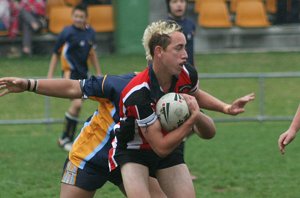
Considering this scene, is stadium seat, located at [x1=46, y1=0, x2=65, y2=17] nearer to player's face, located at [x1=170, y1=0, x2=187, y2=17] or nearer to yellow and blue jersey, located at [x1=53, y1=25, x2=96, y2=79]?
yellow and blue jersey, located at [x1=53, y1=25, x2=96, y2=79]

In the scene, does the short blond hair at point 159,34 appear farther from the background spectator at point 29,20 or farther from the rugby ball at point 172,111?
the background spectator at point 29,20

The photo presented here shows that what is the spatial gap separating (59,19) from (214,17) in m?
3.74

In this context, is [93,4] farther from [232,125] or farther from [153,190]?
[153,190]

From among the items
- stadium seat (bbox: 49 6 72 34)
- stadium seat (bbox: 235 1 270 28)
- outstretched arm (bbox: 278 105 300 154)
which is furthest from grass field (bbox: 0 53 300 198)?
outstretched arm (bbox: 278 105 300 154)

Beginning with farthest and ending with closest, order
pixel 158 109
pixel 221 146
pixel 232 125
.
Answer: pixel 232 125
pixel 221 146
pixel 158 109

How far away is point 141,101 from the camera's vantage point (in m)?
5.45

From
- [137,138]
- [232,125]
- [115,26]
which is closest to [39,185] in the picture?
[137,138]

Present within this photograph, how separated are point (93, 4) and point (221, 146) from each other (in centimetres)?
985

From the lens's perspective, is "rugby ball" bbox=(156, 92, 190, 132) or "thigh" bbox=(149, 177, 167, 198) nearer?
"rugby ball" bbox=(156, 92, 190, 132)

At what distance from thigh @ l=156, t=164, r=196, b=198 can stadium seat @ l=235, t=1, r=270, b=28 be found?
1379 centimetres

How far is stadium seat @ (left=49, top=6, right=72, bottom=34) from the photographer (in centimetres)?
1898

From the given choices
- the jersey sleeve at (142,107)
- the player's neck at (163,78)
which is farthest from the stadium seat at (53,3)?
the jersey sleeve at (142,107)

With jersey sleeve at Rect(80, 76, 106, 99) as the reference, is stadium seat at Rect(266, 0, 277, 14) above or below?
below

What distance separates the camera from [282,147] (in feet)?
19.9
